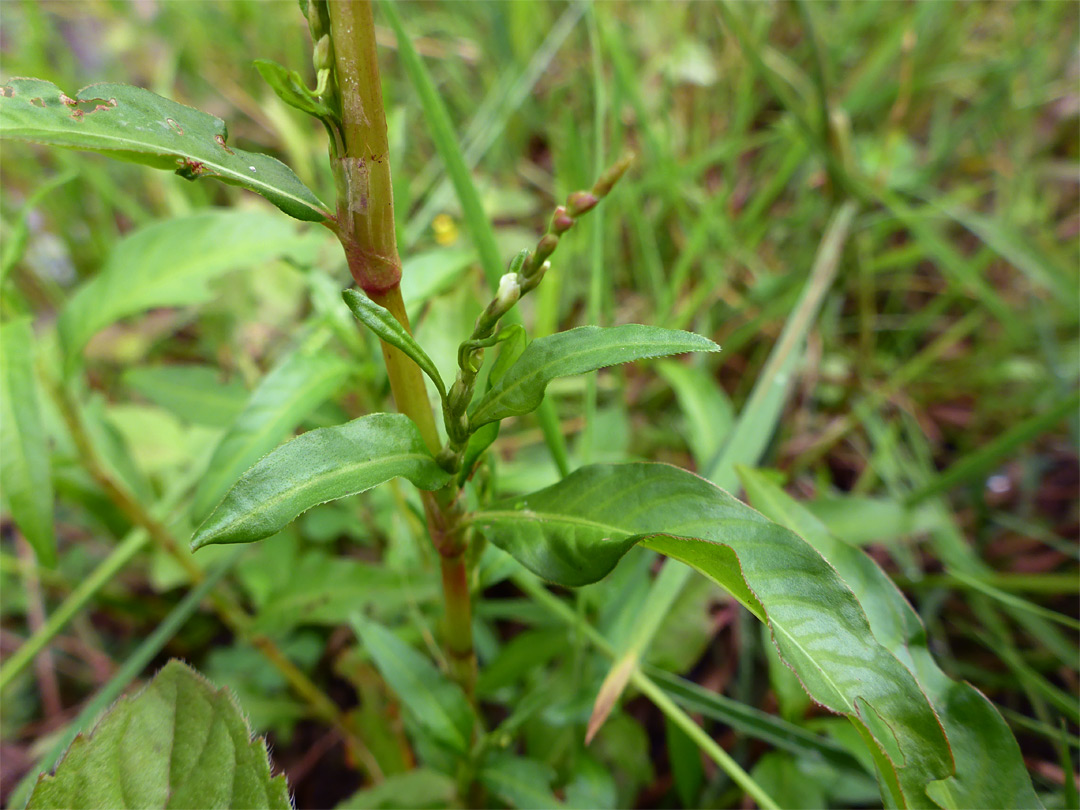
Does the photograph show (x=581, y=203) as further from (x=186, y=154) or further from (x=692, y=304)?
(x=692, y=304)

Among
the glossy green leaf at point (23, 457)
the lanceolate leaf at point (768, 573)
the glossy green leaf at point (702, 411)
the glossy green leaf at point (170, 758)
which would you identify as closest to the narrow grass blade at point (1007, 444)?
the glossy green leaf at point (702, 411)

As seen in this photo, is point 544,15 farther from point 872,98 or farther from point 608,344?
point 608,344

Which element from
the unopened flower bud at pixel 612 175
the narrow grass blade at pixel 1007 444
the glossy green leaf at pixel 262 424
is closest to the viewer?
the unopened flower bud at pixel 612 175

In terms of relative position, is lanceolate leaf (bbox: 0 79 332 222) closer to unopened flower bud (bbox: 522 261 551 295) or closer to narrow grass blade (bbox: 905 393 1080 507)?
unopened flower bud (bbox: 522 261 551 295)

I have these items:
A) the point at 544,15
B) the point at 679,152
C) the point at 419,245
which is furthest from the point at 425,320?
the point at 544,15

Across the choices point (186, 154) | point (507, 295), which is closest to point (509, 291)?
point (507, 295)

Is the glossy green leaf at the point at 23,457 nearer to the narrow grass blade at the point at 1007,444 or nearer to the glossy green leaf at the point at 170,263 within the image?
the glossy green leaf at the point at 170,263
